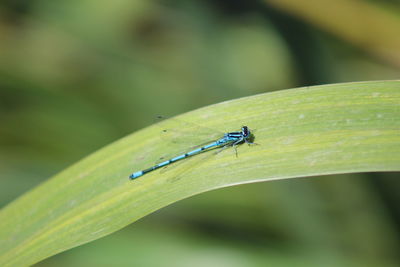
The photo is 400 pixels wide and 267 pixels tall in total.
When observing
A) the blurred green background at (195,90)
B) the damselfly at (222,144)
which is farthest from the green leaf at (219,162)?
the blurred green background at (195,90)

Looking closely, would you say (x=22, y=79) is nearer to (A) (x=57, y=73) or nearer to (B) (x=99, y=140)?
(A) (x=57, y=73)

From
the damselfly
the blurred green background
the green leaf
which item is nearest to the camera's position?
the green leaf

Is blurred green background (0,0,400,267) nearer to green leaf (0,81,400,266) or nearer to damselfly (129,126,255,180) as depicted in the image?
damselfly (129,126,255,180)

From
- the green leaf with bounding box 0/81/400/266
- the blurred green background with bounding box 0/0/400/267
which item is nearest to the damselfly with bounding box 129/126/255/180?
the green leaf with bounding box 0/81/400/266

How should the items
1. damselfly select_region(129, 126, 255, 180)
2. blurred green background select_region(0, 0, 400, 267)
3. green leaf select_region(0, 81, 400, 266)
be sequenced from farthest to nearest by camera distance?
1. blurred green background select_region(0, 0, 400, 267)
2. damselfly select_region(129, 126, 255, 180)
3. green leaf select_region(0, 81, 400, 266)

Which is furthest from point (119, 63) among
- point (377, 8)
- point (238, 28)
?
point (377, 8)

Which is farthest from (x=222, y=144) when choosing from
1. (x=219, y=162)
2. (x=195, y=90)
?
(x=195, y=90)

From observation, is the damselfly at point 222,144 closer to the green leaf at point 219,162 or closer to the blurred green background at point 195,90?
the green leaf at point 219,162
